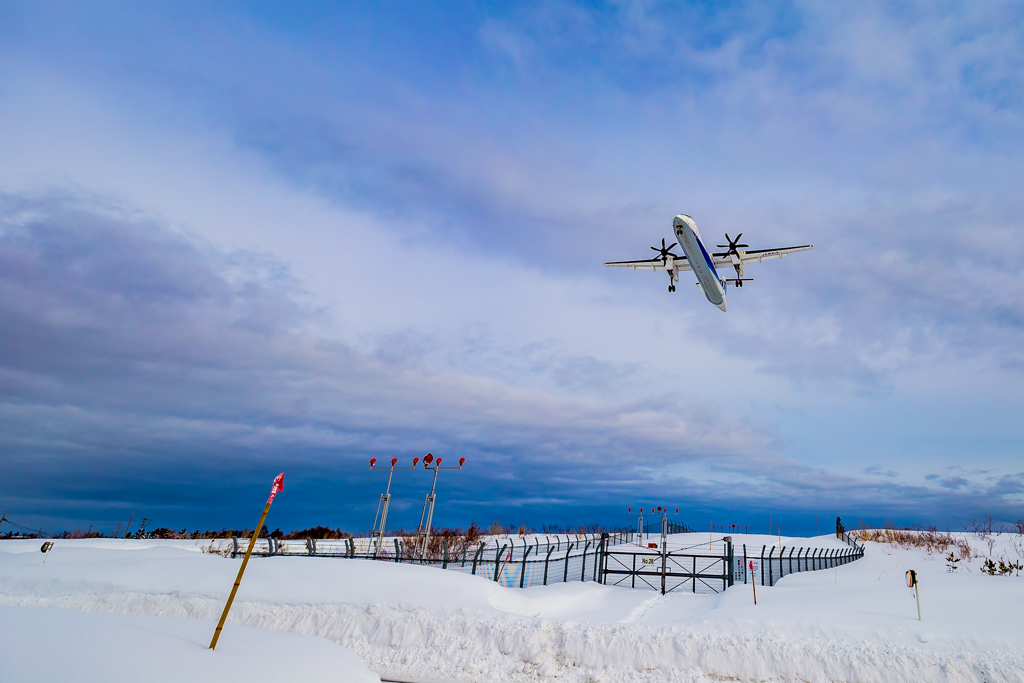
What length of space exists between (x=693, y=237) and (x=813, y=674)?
72.0 ft

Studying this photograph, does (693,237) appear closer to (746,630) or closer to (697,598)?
(697,598)

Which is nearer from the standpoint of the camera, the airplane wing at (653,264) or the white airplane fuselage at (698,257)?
the white airplane fuselage at (698,257)

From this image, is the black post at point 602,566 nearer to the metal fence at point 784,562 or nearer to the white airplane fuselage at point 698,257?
the metal fence at point 784,562

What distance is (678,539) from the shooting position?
183ft

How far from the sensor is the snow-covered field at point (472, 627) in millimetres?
10305

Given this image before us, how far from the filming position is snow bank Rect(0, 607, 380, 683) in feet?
25.8

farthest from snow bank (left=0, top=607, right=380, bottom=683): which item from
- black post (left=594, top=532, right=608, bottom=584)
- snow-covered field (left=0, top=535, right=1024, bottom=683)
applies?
black post (left=594, top=532, right=608, bottom=584)

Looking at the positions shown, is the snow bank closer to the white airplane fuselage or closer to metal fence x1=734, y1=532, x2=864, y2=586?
metal fence x1=734, y1=532, x2=864, y2=586

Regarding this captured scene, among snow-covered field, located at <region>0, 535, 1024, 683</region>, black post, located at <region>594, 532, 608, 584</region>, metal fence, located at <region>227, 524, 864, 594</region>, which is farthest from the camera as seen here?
black post, located at <region>594, 532, 608, 584</region>

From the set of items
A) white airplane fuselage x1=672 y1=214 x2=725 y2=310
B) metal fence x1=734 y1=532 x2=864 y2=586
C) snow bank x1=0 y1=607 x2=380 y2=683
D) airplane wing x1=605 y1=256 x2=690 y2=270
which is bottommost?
snow bank x1=0 y1=607 x2=380 y2=683

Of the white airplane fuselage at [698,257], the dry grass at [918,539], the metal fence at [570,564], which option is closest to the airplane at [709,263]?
the white airplane fuselage at [698,257]

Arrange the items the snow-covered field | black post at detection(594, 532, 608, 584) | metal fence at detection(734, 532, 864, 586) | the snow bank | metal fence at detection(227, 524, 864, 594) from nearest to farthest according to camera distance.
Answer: the snow bank, the snow-covered field, metal fence at detection(227, 524, 864, 594), metal fence at detection(734, 532, 864, 586), black post at detection(594, 532, 608, 584)

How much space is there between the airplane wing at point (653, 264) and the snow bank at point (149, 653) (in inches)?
1172

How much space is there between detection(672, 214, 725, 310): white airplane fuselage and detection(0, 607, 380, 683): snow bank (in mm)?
24482
